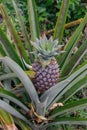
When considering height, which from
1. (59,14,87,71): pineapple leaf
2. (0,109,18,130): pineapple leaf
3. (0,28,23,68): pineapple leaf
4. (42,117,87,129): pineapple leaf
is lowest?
(42,117,87,129): pineapple leaf

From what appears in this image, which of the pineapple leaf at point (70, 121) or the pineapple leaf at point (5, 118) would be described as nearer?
the pineapple leaf at point (5, 118)

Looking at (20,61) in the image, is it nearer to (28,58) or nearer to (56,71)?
(28,58)

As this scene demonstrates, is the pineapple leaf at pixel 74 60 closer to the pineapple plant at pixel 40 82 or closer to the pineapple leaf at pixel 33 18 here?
the pineapple plant at pixel 40 82

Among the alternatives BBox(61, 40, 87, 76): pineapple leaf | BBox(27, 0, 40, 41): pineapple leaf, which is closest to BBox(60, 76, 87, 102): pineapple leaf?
BBox(61, 40, 87, 76): pineapple leaf

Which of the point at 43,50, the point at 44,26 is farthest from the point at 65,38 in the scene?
the point at 43,50

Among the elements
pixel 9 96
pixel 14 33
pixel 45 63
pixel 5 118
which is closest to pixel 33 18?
pixel 14 33

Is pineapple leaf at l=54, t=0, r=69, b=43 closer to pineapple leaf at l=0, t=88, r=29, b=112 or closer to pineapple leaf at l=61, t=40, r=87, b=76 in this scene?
pineapple leaf at l=61, t=40, r=87, b=76

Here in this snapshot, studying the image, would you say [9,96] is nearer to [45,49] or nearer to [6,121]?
[6,121]

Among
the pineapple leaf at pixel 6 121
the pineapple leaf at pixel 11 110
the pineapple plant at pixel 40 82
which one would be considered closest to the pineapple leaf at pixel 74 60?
the pineapple plant at pixel 40 82
